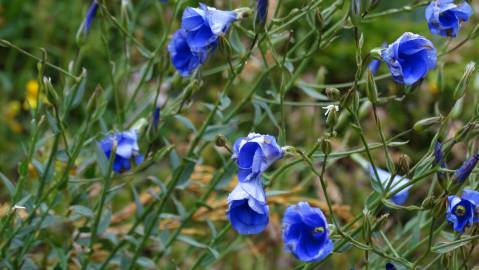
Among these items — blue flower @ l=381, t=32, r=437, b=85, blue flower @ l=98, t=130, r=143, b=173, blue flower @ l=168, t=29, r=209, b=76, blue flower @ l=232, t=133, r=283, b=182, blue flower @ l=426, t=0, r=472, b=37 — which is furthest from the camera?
blue flower @ l=98, t=130, r=143, b=173

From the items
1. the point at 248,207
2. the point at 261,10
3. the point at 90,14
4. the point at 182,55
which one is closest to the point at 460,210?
the point at 248,207

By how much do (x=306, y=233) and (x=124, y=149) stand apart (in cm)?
63

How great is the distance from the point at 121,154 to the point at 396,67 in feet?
2.36

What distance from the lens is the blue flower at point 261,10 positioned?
1663mm

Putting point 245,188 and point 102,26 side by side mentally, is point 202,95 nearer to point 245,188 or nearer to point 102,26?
point 102,26

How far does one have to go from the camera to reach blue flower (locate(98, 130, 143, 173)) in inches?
77.9

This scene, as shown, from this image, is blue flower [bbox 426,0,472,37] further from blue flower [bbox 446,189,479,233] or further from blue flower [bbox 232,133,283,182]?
blue flower [bbox 232,133,283,182]

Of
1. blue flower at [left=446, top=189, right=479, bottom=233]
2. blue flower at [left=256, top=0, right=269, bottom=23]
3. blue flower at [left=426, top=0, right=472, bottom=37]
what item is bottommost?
blue flower at [left=446, top=189, right=479, bottom=233]

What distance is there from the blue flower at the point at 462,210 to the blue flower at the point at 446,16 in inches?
15.5

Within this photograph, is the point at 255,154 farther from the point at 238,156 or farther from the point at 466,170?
the point at 466,170

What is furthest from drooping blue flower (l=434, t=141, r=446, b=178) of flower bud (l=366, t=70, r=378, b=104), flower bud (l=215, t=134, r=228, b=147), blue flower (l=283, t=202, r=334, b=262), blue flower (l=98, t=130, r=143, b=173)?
blue flower (l=98, t=130, r=143, b=173)

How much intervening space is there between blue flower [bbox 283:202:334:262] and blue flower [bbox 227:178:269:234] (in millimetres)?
49

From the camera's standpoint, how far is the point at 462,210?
155cm

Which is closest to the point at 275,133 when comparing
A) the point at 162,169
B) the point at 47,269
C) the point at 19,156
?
the point at 162,169
